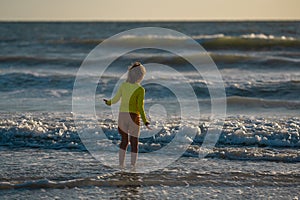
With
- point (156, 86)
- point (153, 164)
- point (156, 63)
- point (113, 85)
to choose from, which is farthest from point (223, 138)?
point (156, 63)

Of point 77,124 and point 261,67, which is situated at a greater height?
point 261,67

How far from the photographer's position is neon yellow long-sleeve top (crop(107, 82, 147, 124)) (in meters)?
6.80

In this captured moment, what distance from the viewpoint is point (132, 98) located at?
22.4 ft

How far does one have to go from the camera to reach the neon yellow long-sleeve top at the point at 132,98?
22.3ft

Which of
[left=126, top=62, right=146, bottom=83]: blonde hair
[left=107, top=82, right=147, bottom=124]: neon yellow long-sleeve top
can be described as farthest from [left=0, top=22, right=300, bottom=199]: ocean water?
[left=126, top=62, right=146, bottom=83]: blonde hair

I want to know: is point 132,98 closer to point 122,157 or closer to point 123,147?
point 123,147

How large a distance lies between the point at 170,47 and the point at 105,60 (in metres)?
5.62

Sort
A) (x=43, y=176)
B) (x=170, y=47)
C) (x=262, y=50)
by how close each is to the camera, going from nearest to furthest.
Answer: (x=43, y=176)
(x=262, y=50)
(x=170, y=47)

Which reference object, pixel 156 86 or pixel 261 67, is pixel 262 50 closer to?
pixel 261 67

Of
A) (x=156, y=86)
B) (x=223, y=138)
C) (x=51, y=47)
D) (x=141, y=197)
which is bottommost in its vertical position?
(x=141, y=197)

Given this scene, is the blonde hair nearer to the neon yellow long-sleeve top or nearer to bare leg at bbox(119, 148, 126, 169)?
the neon yellow long-sleeve top

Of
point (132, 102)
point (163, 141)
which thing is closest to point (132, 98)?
point (132, 102)

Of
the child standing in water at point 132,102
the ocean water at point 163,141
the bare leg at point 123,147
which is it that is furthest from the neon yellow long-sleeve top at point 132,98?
the ocean water at point 163,141

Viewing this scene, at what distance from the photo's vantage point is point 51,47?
1070 inches
